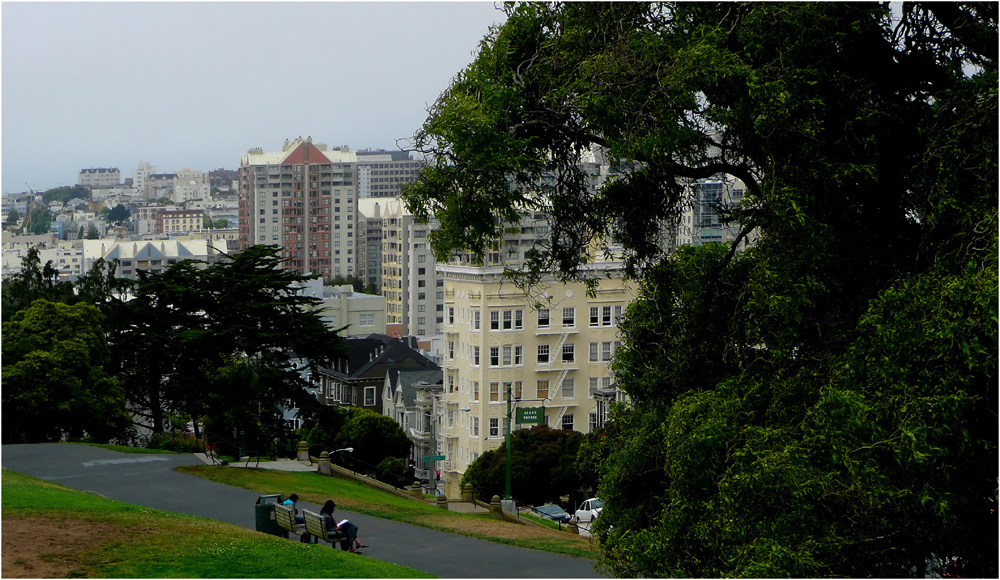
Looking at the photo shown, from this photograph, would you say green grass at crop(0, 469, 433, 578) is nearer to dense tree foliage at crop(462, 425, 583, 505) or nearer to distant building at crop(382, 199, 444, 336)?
dense tree foliage at crop(462, 425, 583, 505)

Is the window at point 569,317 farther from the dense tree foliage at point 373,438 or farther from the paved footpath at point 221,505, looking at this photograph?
A: the paved footpath at point 221,505

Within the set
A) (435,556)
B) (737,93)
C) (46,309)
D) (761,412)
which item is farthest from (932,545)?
(46,309)

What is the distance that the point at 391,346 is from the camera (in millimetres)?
99750

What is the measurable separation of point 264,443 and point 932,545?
2653 centimetres

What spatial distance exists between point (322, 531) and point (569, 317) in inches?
2406

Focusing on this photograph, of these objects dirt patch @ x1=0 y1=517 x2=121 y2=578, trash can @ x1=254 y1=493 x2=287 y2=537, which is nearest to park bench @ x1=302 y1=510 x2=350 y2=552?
trash can @ x1=254 y1=493 x2=287 y2=537

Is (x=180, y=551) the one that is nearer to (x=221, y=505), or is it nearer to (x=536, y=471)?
(x=221, y=505)

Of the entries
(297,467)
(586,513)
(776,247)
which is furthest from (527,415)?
(776,247)

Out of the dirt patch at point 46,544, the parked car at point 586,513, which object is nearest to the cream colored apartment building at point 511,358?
the parked car at point 586,513

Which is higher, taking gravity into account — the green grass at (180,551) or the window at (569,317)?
the window at (569,317)

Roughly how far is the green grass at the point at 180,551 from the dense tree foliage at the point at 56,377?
14854 millimetres

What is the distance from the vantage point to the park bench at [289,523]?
56.4 ft

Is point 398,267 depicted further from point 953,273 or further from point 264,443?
point 953,273

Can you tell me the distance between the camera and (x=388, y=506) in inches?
996
